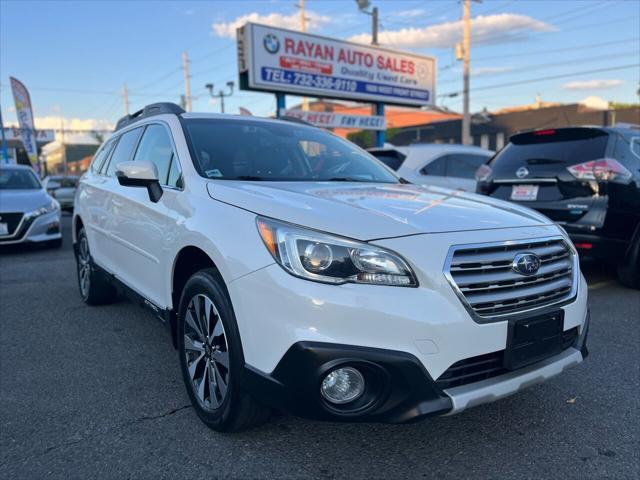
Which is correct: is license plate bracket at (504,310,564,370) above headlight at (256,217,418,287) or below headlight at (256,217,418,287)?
below

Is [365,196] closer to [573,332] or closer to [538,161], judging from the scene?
[573,332]

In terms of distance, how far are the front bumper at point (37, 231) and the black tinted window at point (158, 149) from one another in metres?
5.53

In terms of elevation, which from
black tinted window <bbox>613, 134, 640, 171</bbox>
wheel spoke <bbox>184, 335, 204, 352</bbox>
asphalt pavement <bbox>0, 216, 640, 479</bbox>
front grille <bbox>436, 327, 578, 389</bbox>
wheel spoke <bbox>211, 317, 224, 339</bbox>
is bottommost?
asphalt pavement <bbox>0, 216, 640, 479</bbox>

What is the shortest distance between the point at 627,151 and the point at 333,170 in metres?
3.19

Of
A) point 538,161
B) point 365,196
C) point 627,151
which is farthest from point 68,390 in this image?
point 627,151

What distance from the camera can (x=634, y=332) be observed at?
3.98 meters

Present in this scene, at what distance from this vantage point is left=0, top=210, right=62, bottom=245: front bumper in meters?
8.25

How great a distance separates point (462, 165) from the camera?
7855 mm

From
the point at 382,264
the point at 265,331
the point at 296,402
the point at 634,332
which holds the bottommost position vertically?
the point at 634,332

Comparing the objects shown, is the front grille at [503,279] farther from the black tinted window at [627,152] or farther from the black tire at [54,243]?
the black tire at [54,243]

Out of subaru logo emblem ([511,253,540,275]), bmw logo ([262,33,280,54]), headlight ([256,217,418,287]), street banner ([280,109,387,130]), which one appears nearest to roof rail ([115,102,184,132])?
headlight ([256,217,418,287])

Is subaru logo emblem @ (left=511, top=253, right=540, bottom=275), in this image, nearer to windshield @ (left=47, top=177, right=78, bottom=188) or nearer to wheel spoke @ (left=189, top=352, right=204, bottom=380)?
wheel spoke @ (left=189, top=352, right=204, bottom=380)

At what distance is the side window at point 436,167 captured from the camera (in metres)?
7.48

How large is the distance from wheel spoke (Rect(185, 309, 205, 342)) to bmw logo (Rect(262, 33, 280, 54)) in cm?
1164
